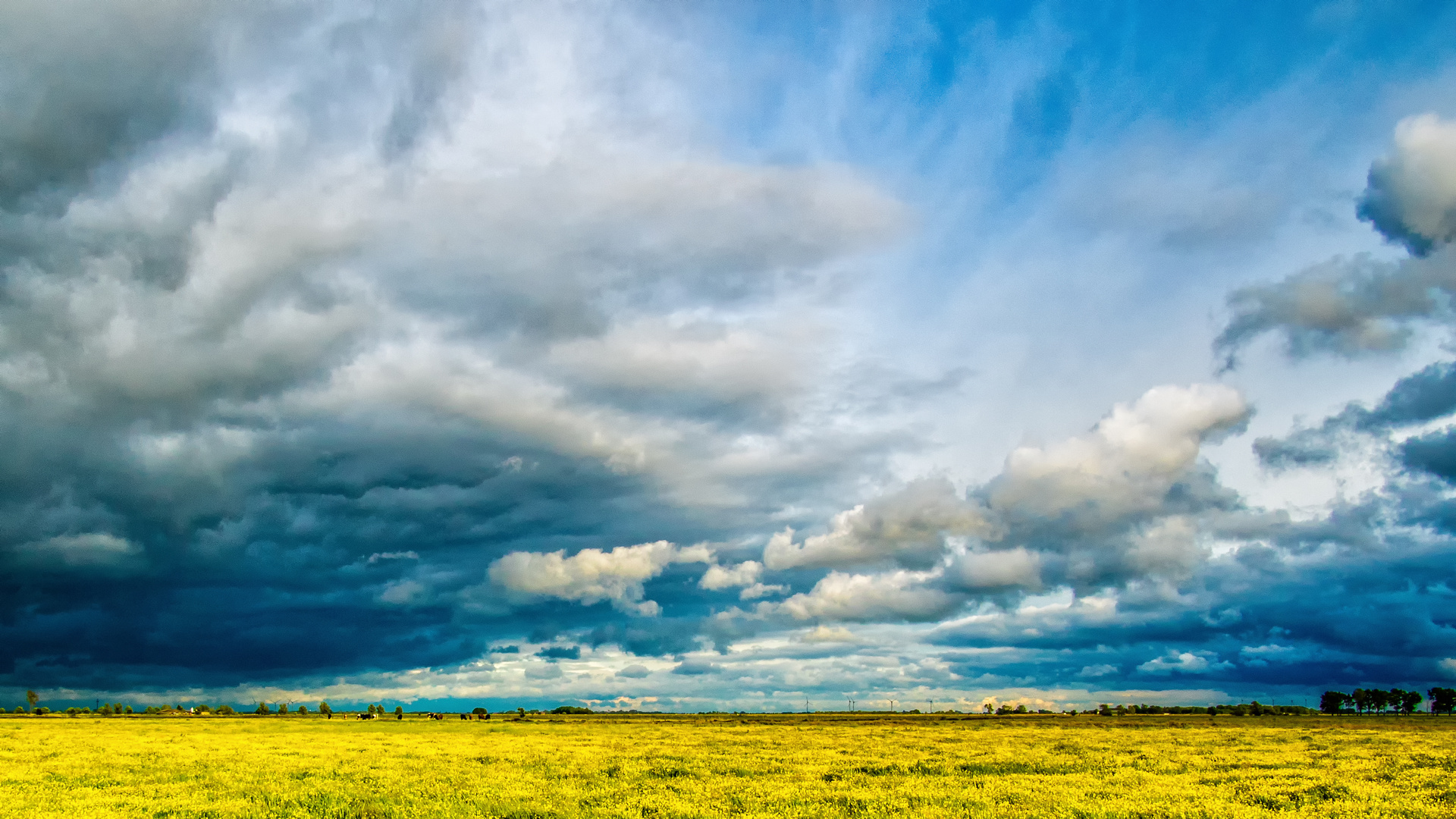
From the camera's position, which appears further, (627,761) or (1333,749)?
(1333,749)

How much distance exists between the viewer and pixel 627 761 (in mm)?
54562

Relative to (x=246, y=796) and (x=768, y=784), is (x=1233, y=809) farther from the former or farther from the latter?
(x=246, y=796)

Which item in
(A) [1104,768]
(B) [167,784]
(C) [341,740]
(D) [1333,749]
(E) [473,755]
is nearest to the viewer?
(B) [167,784]

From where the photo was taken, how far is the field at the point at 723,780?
33344 millimetres

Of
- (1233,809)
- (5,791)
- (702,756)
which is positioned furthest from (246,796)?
(1233,809)

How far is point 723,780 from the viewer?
142 feet

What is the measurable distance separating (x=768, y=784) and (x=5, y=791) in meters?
37.8

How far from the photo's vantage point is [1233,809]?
32250mm

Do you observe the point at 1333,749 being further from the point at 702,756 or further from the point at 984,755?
the point at 702,756

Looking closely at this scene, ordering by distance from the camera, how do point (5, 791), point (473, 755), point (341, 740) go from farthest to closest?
point (341, 740)
point (473, 755)
point (5, 791)

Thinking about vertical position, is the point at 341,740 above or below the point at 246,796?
below

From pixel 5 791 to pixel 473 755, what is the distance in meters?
A: 29.5

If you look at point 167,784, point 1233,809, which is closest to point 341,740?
point 167,784

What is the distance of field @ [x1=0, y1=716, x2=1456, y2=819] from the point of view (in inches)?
1313
